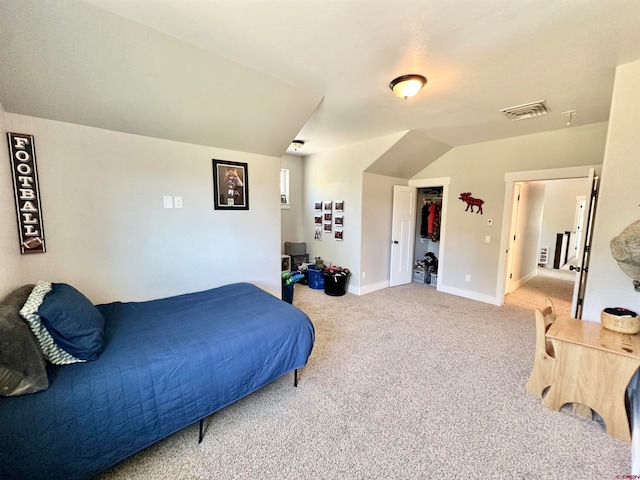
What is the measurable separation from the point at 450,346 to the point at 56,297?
3.37 metres

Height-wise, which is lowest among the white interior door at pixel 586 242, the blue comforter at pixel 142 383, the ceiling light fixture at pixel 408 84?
the blue comforter at pixel 142 383

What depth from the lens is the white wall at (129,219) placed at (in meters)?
2.02

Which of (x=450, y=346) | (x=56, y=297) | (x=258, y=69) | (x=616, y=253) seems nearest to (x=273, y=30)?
(x=258, y=69)

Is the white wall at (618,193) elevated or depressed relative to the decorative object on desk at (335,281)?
elevated

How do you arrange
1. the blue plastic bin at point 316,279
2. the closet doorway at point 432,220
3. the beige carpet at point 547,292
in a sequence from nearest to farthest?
the beige carpet at point 547,292, the closet doorway at point 432,220, the blue plastic bin at point 316,279

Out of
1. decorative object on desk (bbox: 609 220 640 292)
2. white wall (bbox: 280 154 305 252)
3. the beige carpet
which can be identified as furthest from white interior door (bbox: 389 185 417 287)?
decorative object on desk (bbox: 609 220 640 292)

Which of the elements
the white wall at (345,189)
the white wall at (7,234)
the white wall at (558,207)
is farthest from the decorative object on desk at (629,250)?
the white wall at (558,207)

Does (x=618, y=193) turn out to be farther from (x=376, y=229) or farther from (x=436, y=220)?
(x=436, y=220)

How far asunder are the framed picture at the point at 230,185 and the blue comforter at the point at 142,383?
4.25 feet

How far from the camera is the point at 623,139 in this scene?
1.90 m

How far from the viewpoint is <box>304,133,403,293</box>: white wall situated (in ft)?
13.7

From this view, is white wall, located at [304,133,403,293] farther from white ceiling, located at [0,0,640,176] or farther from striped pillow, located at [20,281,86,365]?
striped pillow, located at [20,281,86,365]

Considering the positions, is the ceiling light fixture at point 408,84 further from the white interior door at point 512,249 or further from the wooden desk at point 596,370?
the white interior door at point 512,249

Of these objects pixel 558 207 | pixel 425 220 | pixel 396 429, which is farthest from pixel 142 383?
pixel 558 207
